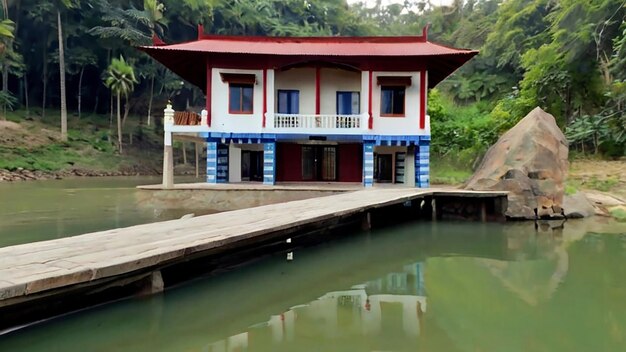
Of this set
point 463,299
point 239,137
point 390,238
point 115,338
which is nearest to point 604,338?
point 463,299

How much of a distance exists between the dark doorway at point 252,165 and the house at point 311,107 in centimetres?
8

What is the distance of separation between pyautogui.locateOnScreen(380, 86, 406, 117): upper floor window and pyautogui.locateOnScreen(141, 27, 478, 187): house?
0.04 m

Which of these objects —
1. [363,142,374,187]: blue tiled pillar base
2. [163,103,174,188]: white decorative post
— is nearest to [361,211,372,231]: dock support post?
[363,142,374,187]: blue tiled pillar base

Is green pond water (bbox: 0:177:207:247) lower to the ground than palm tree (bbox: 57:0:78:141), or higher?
lower

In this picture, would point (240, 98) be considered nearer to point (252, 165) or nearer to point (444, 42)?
point (252, 165)

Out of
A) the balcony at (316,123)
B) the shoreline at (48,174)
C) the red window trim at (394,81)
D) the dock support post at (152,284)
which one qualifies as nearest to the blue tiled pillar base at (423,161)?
the red window trim at (394,81)

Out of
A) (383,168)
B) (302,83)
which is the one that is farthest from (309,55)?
(383,168)

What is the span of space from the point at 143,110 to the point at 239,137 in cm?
2822

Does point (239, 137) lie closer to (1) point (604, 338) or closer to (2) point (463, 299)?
(2) point (463, 299)

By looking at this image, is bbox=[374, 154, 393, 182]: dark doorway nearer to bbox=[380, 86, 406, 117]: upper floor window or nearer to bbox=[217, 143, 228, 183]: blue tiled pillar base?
bbox=[380, 86, 406, 117]: upper floor window

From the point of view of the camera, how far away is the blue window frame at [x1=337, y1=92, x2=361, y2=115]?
58.5 feet

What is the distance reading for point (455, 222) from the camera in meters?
12.7

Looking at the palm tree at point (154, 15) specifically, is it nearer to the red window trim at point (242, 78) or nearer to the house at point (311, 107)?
the house at point (311, 107)

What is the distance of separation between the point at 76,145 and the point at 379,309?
3192cm
